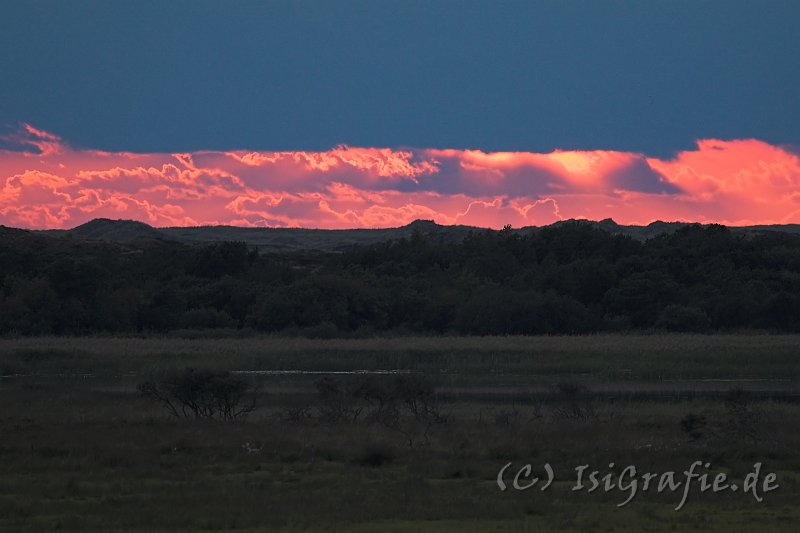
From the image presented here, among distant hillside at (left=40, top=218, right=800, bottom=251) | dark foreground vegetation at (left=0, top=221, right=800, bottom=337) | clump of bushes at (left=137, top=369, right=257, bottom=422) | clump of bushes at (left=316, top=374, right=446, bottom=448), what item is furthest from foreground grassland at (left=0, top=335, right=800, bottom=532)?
distant hillside at (left=40, top=218, right=800, bottom=251)

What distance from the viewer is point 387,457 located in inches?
741

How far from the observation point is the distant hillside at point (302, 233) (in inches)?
4872

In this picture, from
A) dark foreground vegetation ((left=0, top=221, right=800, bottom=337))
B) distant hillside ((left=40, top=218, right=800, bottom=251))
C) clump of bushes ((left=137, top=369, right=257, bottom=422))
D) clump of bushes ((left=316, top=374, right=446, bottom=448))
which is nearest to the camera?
clump of bushes ((left=316, top=374, right=446, bottom=448))

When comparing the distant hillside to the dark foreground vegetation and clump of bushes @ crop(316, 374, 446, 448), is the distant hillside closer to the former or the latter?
the dark foreground vegetation

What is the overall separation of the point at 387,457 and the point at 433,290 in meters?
54.5

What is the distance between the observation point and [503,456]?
19.3m

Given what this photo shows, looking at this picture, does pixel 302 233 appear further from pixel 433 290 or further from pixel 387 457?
pixel 387 457

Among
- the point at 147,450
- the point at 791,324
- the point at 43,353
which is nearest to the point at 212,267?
the point at 43,353

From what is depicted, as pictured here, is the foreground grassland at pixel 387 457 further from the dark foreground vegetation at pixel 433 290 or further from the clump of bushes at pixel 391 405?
the dark foreground vegetation at pixel 433 290

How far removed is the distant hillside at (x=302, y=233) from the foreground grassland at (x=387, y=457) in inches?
3238

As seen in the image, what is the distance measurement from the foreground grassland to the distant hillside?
82254mm

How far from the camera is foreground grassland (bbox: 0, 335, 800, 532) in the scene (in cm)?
1402

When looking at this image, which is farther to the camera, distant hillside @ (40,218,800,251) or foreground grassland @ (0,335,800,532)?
distant hillside @ (40,218,800,251)

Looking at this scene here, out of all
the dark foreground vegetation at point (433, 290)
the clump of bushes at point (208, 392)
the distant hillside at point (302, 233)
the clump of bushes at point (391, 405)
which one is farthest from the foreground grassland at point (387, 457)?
the distant hillside at point (302, 233)
